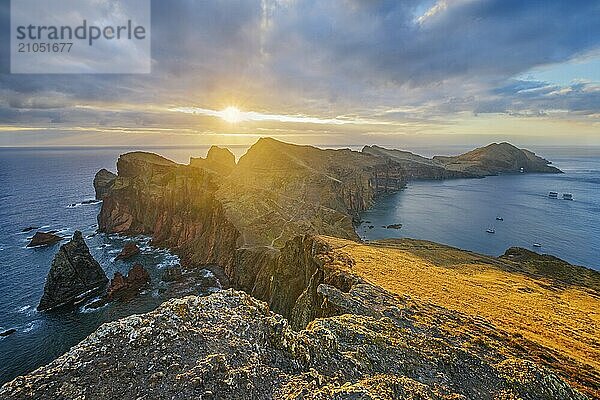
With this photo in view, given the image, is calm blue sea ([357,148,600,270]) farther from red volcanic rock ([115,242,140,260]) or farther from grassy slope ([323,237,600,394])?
red volcanic rock ([115,242,140,260])

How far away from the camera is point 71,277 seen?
56.2 metres

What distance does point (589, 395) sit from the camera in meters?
14.4

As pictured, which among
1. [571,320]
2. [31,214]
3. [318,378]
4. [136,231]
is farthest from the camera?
[31,214]

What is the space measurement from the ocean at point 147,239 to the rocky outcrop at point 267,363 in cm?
3752

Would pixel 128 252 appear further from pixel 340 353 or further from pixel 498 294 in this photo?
pixel 498 294

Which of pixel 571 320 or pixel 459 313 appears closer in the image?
pixel 459 313

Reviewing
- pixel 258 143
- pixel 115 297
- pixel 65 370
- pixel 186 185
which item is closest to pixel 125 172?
pixel 186 185

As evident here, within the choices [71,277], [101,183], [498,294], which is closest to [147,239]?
[71,277]

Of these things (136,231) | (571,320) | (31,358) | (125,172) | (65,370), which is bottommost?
(31,358)

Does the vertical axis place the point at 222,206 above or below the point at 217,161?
below

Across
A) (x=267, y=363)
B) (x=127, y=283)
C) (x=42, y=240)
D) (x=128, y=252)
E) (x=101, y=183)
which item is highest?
(x=101, y=183)

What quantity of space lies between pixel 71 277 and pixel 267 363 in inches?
2281

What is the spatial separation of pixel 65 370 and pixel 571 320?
3284 cm

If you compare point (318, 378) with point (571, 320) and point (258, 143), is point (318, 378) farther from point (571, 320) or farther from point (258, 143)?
point (258, 143)
